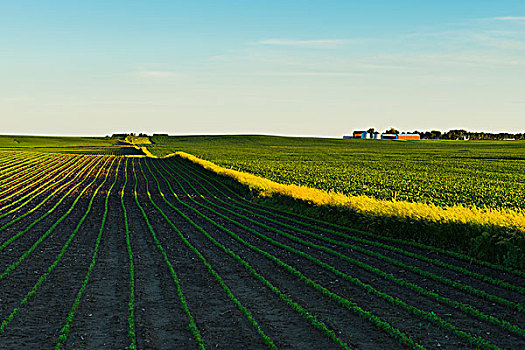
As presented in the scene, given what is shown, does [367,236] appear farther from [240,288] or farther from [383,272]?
[240,288]

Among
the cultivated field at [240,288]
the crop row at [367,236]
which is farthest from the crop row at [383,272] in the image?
the crop row at [367,236]

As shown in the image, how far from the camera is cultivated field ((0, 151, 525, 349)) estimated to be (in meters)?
8.27

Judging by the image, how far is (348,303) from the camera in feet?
32.2

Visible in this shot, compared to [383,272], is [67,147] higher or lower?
higher

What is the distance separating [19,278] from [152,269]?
3027mm

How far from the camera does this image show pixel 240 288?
36.0 feet

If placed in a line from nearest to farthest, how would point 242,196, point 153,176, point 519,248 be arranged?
point 519,248, point 242,196, point 153,176

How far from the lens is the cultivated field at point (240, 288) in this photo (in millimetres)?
8273

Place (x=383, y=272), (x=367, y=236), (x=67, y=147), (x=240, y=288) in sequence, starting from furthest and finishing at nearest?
(x=67, y=147) → (x=367, y=236) → (x=383, y=272) → (x=240, y=288)

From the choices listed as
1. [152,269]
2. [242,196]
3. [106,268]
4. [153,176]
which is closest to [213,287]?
[152,269]

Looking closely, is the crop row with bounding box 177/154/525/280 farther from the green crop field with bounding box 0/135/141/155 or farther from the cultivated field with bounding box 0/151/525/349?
A: the green crop field with bounding box 0/135/141/155

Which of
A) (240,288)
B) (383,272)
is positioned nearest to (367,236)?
(383,272)

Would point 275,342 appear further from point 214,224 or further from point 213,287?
point 214,224

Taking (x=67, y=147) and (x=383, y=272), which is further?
(x=67, y=147)
